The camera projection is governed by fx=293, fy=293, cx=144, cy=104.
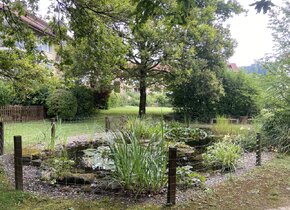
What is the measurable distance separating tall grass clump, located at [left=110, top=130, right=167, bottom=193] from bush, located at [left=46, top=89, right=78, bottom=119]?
12.1m

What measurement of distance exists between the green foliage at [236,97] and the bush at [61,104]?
→ 30.2 ft

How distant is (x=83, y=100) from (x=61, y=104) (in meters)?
2.34

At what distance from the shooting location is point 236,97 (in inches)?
722

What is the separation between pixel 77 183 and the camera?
519cm

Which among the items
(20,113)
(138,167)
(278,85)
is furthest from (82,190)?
(20,113)

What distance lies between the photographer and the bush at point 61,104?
16078mm

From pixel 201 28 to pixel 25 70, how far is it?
38.1 feet

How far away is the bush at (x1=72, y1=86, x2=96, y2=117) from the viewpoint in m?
18.1

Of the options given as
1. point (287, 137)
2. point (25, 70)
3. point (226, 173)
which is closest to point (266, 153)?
point (287, 137)

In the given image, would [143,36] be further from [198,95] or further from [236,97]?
[236,97]

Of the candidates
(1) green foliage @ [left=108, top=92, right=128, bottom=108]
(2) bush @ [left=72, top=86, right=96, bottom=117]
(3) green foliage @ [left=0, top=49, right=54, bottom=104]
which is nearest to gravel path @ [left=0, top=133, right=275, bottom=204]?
(3) green foliage @ [left=0, top=49, right=54, bottom=104]

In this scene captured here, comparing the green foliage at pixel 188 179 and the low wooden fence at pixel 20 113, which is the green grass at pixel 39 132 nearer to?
the low wooden fence at pixel 20 113

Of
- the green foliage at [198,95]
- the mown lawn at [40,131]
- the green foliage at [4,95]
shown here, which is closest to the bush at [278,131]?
the mown lawn at [40,131]

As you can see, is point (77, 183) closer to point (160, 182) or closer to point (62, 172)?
point (62, 172)
